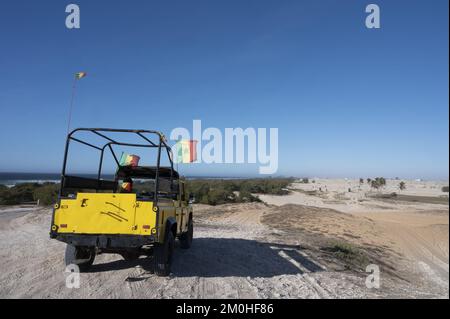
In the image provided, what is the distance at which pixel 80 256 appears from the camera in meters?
7.50

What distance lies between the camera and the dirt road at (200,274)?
6.49 metres

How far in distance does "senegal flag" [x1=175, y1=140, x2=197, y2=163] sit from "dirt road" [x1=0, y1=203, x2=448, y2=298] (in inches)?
97.2

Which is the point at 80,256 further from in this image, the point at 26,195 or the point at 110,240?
the point at 26,195

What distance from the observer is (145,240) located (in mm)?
6641

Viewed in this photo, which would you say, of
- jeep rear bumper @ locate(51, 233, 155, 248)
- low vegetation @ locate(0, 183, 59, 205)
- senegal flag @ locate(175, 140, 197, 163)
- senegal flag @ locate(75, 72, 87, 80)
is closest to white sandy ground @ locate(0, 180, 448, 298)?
jeep rear bumper @ locate(51, 233, 155, 248)

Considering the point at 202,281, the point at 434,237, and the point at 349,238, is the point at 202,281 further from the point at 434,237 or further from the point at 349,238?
the point at 434,237

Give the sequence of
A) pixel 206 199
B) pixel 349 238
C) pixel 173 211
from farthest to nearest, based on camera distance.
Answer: pixel 206 199, pixel 349 238, pixel 173 211

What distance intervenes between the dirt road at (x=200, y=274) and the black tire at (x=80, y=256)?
0.23 meters
